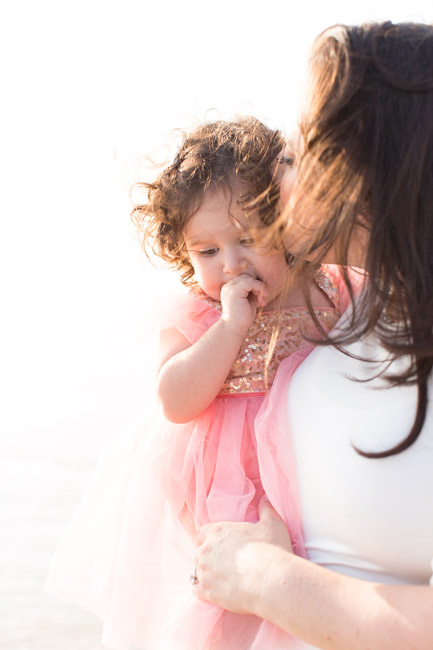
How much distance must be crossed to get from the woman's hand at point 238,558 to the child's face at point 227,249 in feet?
1.96

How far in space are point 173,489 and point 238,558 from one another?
1.38 ft

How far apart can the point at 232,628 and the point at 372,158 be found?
103cm

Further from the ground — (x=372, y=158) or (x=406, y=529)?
(x=372, y=158)

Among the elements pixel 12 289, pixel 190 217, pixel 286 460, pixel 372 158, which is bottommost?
pixel 12 289

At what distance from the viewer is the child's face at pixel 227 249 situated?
196 centimetres

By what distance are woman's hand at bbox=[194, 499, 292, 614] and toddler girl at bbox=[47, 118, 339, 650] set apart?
0.13 meters

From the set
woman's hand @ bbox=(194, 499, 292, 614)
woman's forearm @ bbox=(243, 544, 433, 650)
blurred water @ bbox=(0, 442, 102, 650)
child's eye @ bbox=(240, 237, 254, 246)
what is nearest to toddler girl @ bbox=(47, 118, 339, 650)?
child's eye @ bbox=(240, 237, 254, 246)

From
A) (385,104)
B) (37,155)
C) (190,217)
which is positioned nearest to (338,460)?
(385,104)

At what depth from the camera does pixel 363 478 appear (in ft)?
4.68

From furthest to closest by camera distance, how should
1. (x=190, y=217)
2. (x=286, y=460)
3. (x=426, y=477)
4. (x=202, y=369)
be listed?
1. (x=190, y=217)
2. (x=202, y=369)
3. (x=286, y=460)
4. (x=426, y=477)

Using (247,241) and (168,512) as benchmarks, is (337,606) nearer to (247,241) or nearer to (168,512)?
(168,512)

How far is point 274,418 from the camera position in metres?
1.77

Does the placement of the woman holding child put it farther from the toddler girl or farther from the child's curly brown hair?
the child's curly brown hair

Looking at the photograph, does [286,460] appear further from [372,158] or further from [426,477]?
[372,158]
